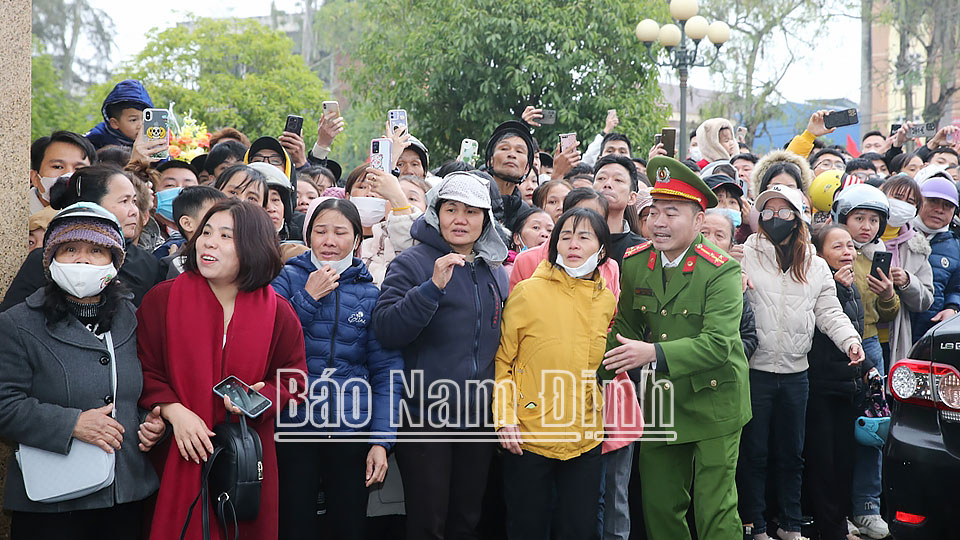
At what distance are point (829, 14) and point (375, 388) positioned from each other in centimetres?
2955

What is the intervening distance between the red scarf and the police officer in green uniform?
187cm

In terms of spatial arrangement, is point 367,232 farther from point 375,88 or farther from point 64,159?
point 375,88

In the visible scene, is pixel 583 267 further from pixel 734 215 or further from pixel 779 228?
pixel 734 215

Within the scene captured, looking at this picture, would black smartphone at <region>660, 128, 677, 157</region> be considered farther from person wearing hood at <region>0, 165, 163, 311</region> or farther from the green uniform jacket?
person wearing hood at <region>0, 165, 163, 311</region>

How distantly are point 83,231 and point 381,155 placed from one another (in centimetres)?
218

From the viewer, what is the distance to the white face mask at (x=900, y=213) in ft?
23.7

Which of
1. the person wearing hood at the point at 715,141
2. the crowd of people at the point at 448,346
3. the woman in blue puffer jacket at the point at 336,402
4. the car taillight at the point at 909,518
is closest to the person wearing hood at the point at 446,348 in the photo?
the crowd of people at the point at 448,346

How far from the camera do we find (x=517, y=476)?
4809 millimetres

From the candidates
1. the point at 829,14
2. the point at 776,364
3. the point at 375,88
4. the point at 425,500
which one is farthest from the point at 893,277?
the point at 829,14

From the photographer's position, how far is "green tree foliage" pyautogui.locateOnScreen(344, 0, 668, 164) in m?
13.6

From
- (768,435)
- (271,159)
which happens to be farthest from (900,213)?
(271,159)

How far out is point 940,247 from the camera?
24.5 feet

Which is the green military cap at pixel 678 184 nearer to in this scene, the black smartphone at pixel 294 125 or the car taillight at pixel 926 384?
the car taillight at pixel 926 384

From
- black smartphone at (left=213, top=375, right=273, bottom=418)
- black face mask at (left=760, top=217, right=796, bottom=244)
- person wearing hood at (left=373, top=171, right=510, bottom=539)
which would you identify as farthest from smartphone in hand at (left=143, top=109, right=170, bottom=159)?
black face mask at (left=760, top=217, right=796, bottom=244)
